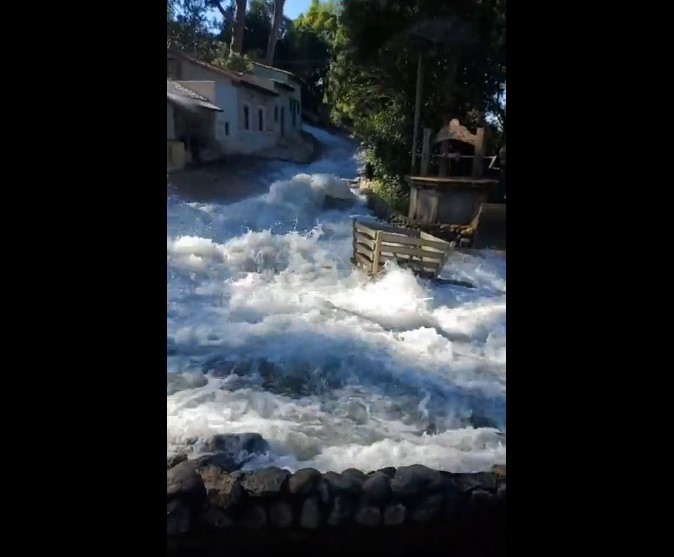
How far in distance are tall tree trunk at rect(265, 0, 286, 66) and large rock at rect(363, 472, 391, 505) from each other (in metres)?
1.09

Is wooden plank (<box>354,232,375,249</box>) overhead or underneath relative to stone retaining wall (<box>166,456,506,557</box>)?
overhead

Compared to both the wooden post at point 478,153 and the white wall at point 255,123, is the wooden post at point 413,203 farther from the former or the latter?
the white wall at point 255,123

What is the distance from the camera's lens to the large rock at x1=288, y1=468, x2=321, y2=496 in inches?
54.6

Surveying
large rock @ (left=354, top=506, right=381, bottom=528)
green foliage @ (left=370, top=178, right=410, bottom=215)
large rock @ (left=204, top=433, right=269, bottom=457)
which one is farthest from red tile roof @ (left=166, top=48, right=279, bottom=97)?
large rock @ (left=354, top=506, right=381, bottom=528)

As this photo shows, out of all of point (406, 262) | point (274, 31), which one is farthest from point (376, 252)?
point (274, 31)

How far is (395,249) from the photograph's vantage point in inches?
91.1

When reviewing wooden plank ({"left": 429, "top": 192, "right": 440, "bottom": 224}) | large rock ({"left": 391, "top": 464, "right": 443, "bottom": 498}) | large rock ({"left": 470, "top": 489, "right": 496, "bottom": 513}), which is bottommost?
large rock ({"left": 391, "top": 464, "right": 443, "bottom": 498})

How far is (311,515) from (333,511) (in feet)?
0.15

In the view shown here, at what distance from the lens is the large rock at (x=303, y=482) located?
1388 millimetres

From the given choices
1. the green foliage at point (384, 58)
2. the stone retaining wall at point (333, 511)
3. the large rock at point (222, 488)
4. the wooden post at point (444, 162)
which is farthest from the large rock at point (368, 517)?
the wooden post at point (444, 162)

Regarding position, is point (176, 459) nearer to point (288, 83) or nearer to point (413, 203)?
point (288, 83)

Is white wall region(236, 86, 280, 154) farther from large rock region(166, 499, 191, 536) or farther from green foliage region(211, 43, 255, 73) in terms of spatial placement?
large rock region(166, 499, 191, 536)
